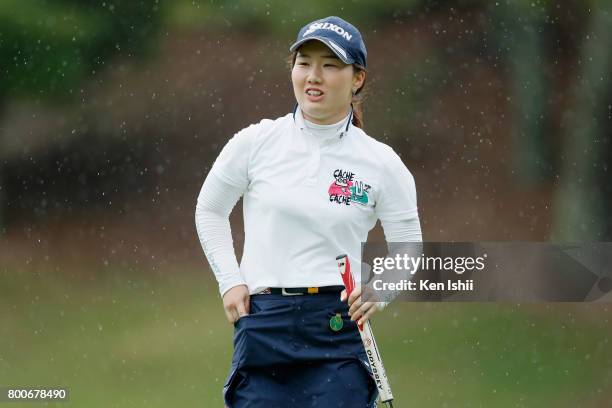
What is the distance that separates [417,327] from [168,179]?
223 cm

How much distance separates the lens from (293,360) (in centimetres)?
306

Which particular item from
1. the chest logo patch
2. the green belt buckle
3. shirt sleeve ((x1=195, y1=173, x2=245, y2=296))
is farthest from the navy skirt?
the chest logo patch

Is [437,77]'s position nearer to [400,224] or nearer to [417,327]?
[417,327]

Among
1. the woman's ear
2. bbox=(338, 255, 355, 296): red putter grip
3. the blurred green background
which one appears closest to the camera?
bbox=(338, 255, 355, 296): red putter grip

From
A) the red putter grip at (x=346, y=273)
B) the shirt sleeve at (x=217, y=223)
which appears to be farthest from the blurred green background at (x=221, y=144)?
the red putter grip at (x=346, y=273)

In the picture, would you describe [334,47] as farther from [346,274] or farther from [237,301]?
[237,301]

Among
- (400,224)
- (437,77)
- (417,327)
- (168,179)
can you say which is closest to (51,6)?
(168,179)

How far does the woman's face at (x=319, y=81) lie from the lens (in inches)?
123

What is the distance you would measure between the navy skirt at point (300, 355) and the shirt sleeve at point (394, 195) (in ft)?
0.84

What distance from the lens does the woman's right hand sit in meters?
3.10

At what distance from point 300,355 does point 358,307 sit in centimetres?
19

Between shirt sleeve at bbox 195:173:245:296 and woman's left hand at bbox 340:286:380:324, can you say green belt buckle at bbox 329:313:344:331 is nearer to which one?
woman's left hand at bbox 340:286:380:324

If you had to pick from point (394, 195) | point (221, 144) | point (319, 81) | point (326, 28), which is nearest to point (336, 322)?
point (394, 195)

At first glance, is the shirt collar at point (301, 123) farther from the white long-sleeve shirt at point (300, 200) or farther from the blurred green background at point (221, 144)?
the blurred green background at point (221, 144)
